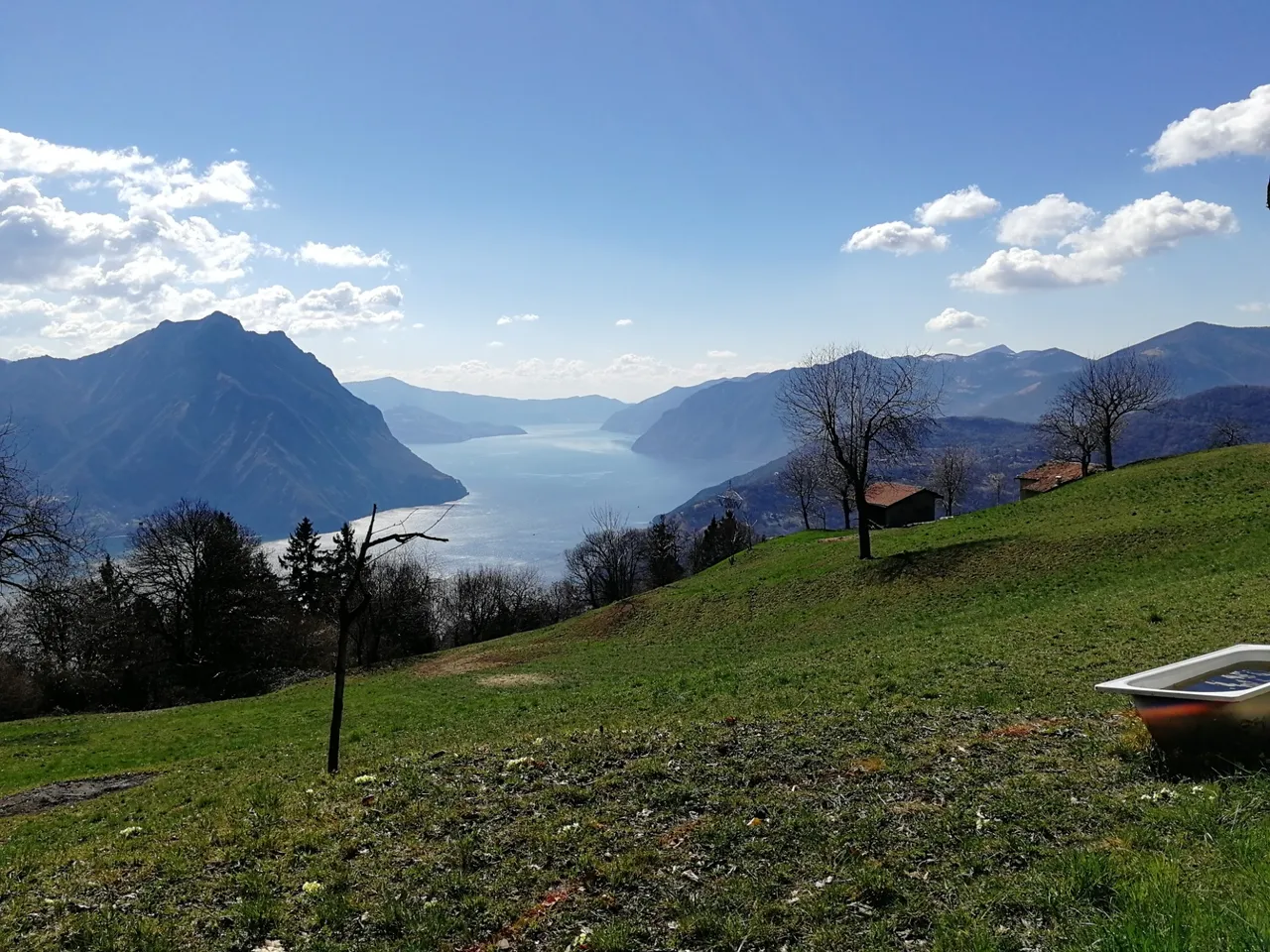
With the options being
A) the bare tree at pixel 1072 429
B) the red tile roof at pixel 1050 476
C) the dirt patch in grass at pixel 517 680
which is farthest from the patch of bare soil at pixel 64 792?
the red tile roof at pixel 1050 476

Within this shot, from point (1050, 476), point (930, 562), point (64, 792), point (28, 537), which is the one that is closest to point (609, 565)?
point (1050, 476)

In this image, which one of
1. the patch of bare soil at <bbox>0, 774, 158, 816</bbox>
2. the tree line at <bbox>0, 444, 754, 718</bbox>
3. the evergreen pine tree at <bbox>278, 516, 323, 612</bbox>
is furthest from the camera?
the evergreen pine tree at <bbox>278, 516, 323, 612</bbox>

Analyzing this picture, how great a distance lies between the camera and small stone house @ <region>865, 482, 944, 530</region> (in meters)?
83.1

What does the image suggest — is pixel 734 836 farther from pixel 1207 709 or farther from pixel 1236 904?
pixel 1207 709

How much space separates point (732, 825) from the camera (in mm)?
8078

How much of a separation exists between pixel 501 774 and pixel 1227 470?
47.6 metres

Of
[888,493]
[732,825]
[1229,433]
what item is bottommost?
[732,825]

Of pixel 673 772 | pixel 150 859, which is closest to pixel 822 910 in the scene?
pixel 673 772

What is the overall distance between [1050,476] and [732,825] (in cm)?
9065

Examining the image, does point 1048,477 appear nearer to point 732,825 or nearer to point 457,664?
point 457,664

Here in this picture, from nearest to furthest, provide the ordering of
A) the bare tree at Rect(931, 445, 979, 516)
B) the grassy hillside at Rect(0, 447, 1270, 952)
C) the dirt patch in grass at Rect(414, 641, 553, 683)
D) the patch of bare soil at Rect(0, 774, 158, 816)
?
the grassy hillside at Rect(0, 447, 1270, 952)
the patch of bare soil at Rect(0, 774, 158, 816)
the dirt patch in grass at Rect(414, 641, 553, 683)
the bare tree at Rect(931, 445, 979, 516)

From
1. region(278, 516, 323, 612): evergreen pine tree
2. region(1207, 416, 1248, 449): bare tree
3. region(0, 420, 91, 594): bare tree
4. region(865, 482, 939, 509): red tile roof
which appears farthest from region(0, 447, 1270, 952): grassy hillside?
region(1207, 416, 1248, 449): bare tree

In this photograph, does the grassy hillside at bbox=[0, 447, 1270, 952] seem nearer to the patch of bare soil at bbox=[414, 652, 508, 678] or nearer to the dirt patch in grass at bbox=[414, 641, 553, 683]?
the patch of bare soil at bbox=[414, 652, 508, 678]

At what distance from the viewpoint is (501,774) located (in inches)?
430
